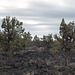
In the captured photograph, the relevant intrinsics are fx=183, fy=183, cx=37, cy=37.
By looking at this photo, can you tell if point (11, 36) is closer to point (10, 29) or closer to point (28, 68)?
point (10, 29)

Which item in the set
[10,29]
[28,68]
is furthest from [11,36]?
[28,68]

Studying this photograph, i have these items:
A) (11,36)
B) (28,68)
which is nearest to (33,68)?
(28,68)

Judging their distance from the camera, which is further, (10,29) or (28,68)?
(10,29)

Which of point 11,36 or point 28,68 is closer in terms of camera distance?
point 28,68

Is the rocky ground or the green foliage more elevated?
the green foliage

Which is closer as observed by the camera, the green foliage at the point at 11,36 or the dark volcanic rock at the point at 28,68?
the dark volcanic rock at the point at 28,68

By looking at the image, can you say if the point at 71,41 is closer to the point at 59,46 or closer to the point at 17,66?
the point at 59,46

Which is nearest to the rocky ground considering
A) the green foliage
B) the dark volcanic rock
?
the dark volcanic rock

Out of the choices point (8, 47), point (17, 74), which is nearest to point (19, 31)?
point (8, 47)

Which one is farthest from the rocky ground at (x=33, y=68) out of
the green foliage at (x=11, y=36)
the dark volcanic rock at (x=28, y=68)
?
the green foliage at (x=11, y=36)

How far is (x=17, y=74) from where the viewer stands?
2562cm

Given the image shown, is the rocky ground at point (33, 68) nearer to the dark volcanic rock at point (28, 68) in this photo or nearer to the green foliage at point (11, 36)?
the dark volcanic rock at point (28, 68)

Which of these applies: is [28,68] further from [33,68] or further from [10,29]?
[10,29]

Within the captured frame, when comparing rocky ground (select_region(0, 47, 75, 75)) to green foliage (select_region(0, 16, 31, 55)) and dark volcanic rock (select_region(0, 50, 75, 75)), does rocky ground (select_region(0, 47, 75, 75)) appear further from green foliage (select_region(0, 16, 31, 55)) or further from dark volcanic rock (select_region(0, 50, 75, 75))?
green foliage (select_region(0, 16, 31, 55))
